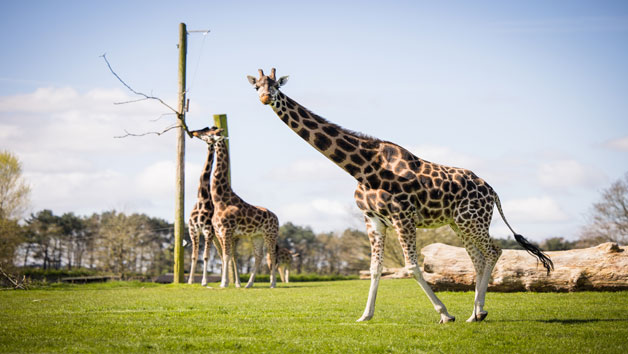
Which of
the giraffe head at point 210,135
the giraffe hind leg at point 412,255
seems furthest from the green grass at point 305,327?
the giraffe head at point 210,135

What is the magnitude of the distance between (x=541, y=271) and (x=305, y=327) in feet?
30.7

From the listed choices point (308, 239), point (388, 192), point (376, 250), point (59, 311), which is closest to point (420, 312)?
point (376, 250)

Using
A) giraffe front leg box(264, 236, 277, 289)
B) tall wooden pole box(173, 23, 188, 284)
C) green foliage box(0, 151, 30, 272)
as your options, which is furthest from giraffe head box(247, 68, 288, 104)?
green foliage box(0, 151, 30, 272)

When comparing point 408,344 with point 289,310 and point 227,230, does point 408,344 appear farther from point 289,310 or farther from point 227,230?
point 227,230

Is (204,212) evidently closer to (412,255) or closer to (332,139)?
(332,139)

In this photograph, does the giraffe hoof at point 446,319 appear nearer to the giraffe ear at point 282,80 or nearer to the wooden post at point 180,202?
the giraffe ear at point 282,80

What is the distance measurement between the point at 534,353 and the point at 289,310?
19.1ft

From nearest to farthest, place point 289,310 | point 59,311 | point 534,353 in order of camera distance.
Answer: point 534,353
point 59,311
point 289,310

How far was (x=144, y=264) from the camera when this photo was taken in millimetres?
60750

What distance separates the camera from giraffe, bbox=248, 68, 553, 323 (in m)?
10.2

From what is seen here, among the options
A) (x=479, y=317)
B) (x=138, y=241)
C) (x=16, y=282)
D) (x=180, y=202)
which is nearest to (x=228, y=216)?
(x=180, y=202)

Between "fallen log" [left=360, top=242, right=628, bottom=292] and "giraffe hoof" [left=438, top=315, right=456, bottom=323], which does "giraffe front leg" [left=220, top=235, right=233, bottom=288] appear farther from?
"giraffe hoof" [left=438, top=315, right=456, bottom=323]

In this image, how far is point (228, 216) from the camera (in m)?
20.5

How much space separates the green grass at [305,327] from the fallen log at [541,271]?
1506 millimetres
